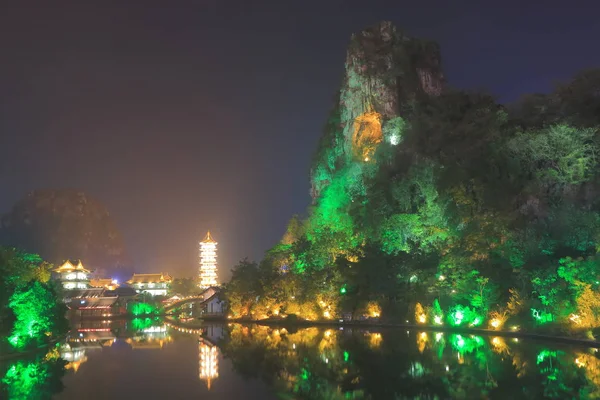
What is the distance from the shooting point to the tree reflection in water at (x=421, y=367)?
43.6 ft

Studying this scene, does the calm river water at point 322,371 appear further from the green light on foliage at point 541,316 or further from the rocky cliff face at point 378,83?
the rocky cliff face at point 378,83

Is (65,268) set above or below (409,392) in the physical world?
above

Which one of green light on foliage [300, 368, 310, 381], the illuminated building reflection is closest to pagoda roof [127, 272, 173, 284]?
the illuminated building reflection

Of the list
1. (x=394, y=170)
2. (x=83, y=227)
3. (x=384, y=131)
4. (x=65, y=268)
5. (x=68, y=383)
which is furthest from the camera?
(x=83, y=227)

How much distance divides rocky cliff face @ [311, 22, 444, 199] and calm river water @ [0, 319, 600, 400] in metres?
32.5

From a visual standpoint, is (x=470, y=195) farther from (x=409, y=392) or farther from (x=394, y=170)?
(x=409, y=392)

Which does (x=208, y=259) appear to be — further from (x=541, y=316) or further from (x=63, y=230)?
(x=541, y=316)

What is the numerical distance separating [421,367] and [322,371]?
124 inches

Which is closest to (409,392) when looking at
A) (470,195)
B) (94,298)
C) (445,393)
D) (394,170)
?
(445,393)

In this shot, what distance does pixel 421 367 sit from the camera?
16.9m

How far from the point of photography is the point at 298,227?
5647cm

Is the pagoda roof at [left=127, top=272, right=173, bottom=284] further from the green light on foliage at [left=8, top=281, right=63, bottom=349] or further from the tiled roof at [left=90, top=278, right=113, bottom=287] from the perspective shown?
the green light on foliage at [left=8, top=281, right=63, bottom=349]

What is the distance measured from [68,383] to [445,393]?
1096cm

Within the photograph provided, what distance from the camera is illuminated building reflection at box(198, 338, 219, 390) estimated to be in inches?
659
